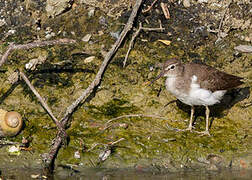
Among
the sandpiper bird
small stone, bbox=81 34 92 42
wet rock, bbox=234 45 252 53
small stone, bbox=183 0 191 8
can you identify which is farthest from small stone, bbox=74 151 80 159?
small stone, bbox=183 0 191 8

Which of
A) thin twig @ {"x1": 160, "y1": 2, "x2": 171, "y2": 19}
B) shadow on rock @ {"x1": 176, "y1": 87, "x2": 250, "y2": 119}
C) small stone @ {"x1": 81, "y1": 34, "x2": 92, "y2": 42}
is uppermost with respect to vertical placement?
thin twig @ {"x1": 160, "y1": 2, "x2": 171, "y2": 19}

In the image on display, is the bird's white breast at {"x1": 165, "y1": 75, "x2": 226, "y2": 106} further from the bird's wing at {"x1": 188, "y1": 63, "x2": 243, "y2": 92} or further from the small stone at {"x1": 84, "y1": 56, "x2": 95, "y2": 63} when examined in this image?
the small stone at {"x1": 84, "y1": 56, "x2": 95, "y2": 63}

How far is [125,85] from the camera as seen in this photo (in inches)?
295

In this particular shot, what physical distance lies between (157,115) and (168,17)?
231cm

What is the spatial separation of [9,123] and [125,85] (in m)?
2.21

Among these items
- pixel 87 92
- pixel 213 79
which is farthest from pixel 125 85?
pixel 213 79

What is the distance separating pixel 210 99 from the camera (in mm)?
6750

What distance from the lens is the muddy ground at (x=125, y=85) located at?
6.29 meters

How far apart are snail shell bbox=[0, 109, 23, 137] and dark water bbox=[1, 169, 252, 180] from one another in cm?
59

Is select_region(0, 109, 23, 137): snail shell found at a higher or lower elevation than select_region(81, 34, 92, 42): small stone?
lower

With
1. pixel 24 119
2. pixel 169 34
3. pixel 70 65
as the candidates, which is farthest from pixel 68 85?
pixel 169 34

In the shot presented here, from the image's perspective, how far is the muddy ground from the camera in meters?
6.29

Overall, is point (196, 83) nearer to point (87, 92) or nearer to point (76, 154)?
point (87, 92)

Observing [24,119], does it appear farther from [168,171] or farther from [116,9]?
[116,9]
